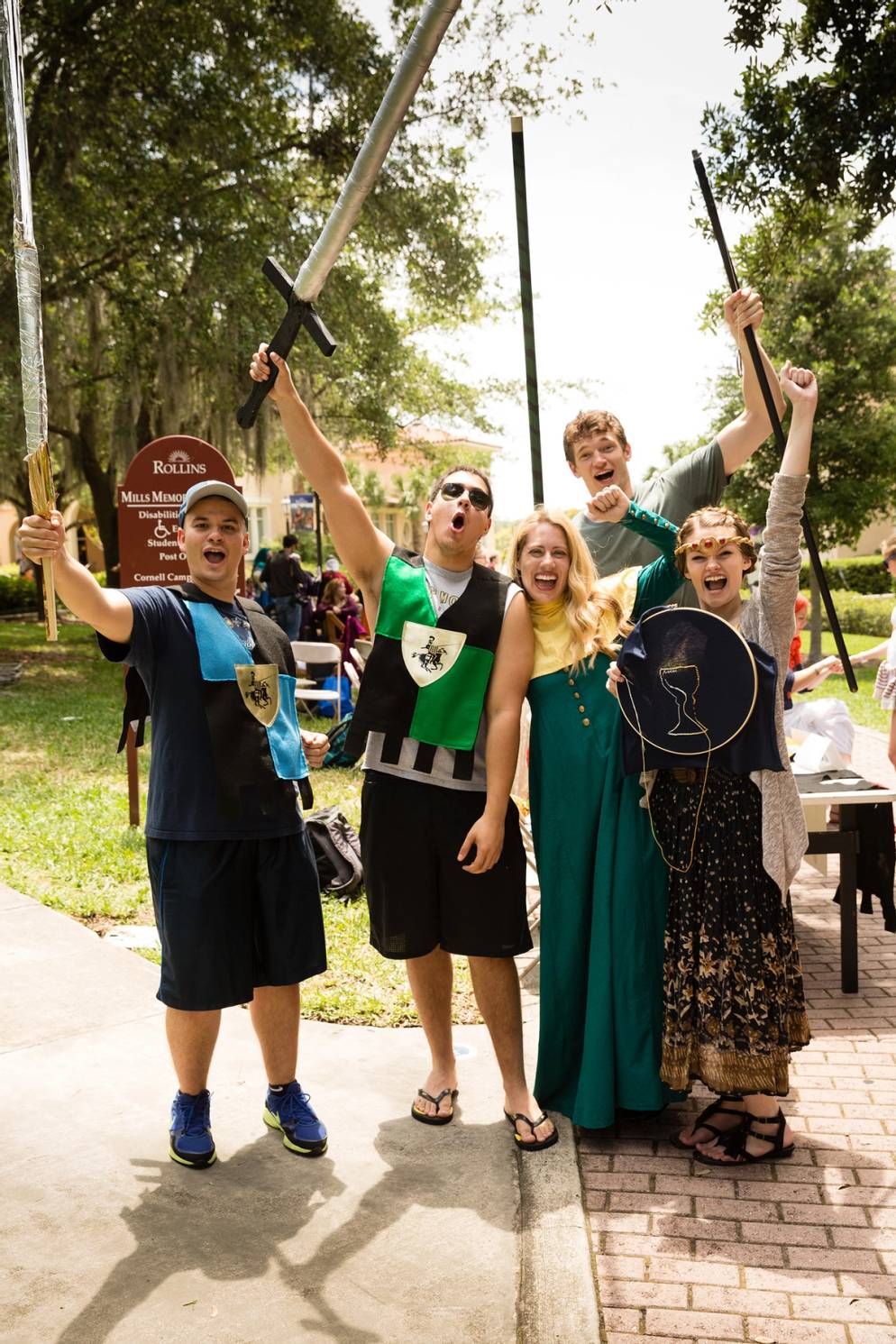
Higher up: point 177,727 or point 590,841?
point 177,727

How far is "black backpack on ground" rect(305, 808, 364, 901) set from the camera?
20.0 ft

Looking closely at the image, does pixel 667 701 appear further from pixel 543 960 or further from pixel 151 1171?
pixel 151 1171

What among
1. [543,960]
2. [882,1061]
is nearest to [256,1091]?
[543,960]

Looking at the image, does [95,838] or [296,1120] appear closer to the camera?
[296,1120]

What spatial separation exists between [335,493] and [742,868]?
5.30 ft

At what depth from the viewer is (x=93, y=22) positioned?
13.3m

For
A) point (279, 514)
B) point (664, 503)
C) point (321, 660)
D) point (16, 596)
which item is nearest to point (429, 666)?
point (664, 503)

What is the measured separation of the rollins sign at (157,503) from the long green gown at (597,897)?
4.49 meters

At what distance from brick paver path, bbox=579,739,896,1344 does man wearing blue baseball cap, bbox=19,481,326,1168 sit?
3.15 ft

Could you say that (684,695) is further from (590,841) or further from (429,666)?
(429,666)

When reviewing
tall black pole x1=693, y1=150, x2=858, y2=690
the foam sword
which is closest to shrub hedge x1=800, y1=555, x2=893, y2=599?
tall black pole x1=693, y1=150, x2=858, y2=690

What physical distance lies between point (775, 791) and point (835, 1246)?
1.19 metres

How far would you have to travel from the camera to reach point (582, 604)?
3428 mm

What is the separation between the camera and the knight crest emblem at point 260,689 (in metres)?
3.20
